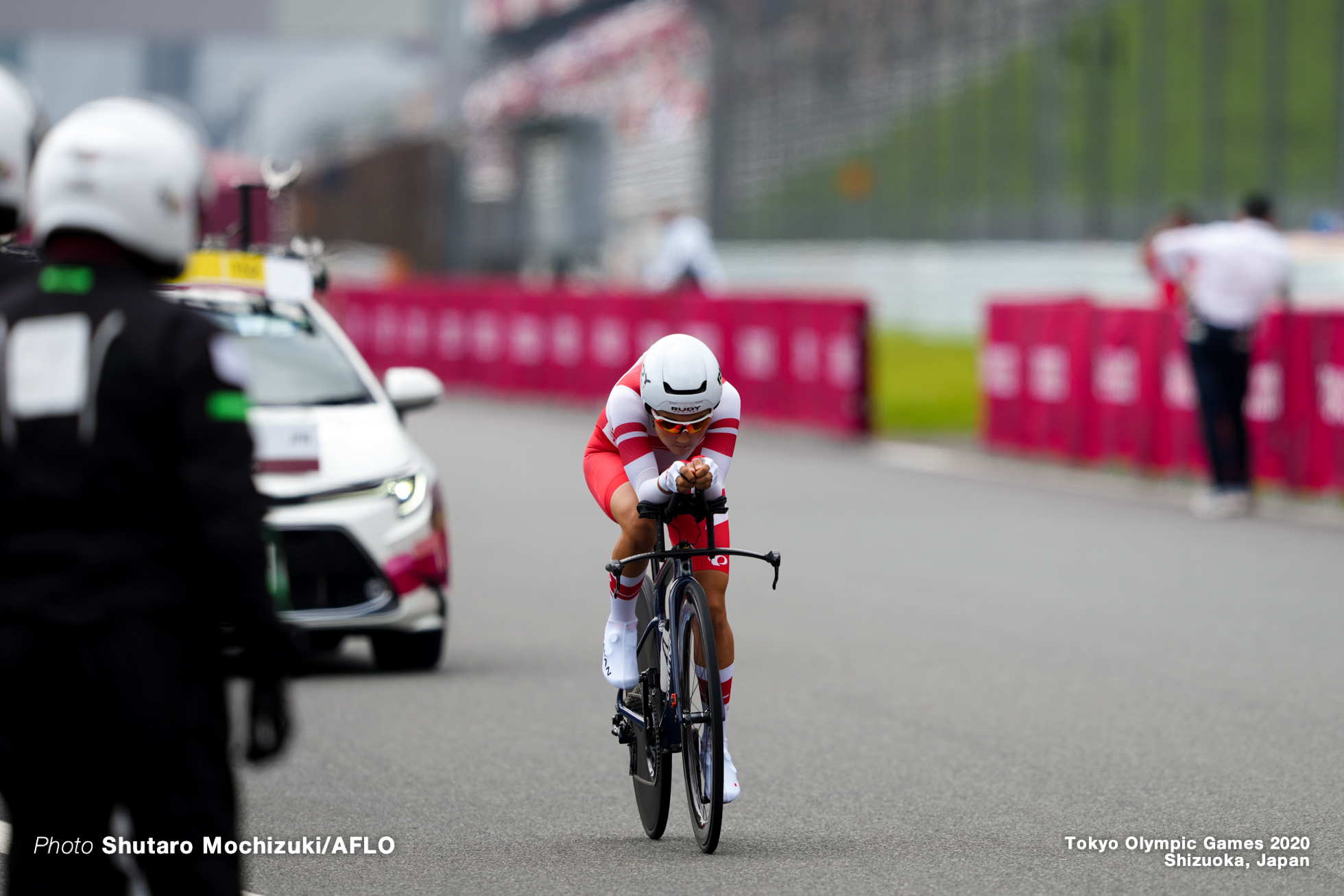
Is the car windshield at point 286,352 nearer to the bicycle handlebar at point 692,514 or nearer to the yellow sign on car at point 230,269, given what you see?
the yellow sign on car at point 230,269

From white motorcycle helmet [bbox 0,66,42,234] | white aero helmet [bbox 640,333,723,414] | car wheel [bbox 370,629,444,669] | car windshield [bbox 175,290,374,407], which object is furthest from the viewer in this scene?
car windshield [bbox 175,290,374,407]

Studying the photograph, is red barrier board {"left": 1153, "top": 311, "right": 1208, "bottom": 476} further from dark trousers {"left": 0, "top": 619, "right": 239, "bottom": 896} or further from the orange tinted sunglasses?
dark trousers {"left": 0, "top": 619, "right": 239, "bottom": 896}

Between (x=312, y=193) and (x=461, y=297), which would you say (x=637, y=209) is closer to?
(x=312, y=193)

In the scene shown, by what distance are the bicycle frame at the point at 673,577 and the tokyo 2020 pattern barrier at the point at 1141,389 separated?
32.8ft

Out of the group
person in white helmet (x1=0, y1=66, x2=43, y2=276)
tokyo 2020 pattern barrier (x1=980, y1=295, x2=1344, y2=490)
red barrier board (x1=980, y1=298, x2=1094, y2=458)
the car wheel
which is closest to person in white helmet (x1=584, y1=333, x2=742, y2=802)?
person in white helmet (x1=0, y1=66, x2=43, y2=276)

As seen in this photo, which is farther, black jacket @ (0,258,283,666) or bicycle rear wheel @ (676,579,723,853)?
bicycle rear wheel @ (676,579,723,853)

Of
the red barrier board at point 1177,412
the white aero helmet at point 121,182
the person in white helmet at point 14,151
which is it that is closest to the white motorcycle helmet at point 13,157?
the person in white helmet at point 14,151

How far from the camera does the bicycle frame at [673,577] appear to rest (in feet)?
20.8

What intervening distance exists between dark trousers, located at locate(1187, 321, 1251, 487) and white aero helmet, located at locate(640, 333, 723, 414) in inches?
398

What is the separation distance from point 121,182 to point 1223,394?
13008 mm

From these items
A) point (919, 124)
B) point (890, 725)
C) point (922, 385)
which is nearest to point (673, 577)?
point (890, 725)

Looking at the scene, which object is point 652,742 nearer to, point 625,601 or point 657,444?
point 625,601

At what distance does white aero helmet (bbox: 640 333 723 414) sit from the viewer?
627 cm


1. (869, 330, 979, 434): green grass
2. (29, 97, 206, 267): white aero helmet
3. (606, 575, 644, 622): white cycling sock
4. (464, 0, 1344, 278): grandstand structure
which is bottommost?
(869, 330, 979, 434): green grass
